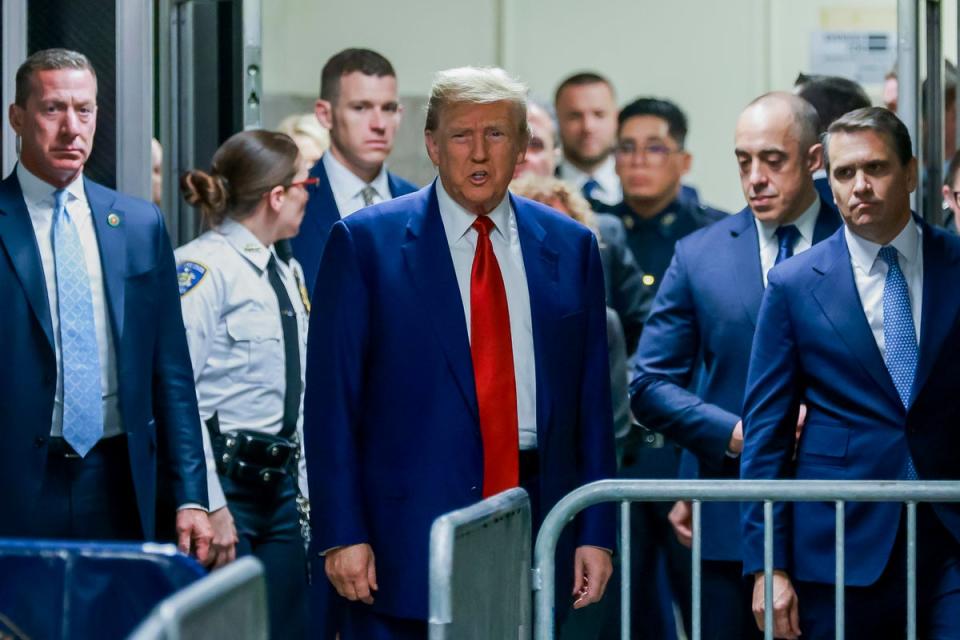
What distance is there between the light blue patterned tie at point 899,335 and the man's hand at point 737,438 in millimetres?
637

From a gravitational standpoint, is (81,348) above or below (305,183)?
below

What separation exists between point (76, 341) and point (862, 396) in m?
1.78

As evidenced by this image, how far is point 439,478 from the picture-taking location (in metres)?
3.97

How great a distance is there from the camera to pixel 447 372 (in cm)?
399

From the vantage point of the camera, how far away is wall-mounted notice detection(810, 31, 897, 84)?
383 inches

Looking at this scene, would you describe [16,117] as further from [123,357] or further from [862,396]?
[862,396]

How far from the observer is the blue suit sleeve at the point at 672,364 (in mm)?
5066

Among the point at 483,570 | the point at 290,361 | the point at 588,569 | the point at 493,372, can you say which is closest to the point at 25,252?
the point at 290,361

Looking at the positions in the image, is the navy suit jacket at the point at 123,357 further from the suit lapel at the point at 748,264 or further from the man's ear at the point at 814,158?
the man's ear at the point at 814,158

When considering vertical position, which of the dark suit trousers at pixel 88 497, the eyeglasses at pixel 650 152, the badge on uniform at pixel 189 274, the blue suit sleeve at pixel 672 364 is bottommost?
the dark suit trousers at pixel 88 497

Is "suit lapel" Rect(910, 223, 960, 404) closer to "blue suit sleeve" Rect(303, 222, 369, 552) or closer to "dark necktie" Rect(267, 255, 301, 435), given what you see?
"blue suit sleeve" Rect(303, 222, 369, 552)

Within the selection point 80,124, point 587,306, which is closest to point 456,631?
point 587,306

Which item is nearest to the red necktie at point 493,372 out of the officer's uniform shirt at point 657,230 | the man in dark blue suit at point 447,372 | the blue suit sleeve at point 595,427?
the man in dark blue suit at point 447,372

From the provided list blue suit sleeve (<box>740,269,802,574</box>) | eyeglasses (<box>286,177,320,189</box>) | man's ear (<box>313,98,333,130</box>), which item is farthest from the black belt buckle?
man's ear (<box>313,98,333,130</box>)
